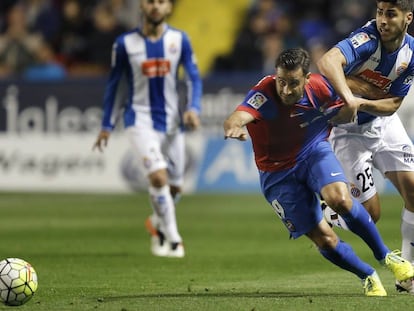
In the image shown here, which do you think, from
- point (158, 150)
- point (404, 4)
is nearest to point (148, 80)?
point (158, 150)

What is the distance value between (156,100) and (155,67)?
0.35 m

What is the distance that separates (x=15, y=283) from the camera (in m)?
7.73

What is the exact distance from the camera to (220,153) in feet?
60.0

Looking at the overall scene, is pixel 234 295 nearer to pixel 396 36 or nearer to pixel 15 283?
pixel 15 283

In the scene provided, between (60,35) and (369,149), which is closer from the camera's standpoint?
(369,149)

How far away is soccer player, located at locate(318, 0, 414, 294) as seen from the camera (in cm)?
822

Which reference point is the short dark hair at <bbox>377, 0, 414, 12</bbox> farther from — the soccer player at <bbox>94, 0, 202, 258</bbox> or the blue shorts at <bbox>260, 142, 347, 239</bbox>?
the soccer player at <bbox>94, 0, 202, 258</bbox>

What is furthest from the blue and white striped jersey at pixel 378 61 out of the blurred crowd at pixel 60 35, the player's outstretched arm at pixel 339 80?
the blurred crowd at pixel 60 35

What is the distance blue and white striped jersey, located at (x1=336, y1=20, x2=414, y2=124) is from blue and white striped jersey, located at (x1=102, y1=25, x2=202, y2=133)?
3.30 m

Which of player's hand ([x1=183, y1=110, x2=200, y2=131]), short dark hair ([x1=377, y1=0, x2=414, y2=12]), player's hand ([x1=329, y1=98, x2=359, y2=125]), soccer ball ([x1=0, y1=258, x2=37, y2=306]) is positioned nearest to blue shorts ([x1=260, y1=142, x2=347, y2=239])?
player's hand ([x1=329, y1=98, x2=359, y2=125])

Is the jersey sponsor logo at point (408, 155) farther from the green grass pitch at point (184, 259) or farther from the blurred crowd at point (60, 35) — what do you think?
the blurred crowd at point (60, 35)

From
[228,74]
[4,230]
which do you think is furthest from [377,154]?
[228,74]

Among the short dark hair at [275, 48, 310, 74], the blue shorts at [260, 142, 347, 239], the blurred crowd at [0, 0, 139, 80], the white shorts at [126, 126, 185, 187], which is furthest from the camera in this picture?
the blurred crowd at [0, 0, 139, 80]

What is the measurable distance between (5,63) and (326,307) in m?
13.6
